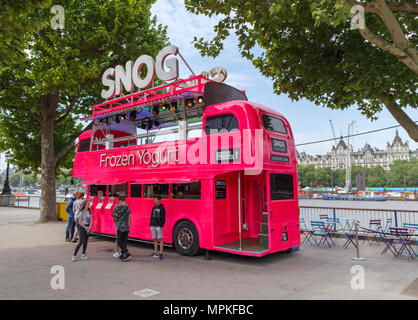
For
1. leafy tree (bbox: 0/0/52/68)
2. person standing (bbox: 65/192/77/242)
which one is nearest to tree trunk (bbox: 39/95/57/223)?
person standing (bbox: 65/192/77/242)

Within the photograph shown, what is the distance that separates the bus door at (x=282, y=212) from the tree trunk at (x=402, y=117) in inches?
129

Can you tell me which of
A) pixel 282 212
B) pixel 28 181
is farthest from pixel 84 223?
pixel 28 181

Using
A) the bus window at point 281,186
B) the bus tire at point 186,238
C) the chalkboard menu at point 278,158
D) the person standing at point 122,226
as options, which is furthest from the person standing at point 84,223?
the chalkboard menu at point 278,158

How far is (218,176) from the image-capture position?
920cm

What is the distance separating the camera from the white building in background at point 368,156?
150875 mm

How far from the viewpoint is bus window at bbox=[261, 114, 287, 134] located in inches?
347

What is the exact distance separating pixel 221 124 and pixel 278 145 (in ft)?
5.97

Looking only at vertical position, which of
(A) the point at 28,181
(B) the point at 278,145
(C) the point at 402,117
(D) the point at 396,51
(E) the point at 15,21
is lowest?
(B) the point at 278,145

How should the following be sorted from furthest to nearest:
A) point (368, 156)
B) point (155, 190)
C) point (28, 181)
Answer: point (368, 156) → point (28, 181) → point (155, 190)

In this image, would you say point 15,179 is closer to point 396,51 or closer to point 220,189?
point 220,189

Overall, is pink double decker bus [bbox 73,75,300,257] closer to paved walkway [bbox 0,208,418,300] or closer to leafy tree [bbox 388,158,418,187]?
paved walkway [bbox 0,208,418,300]

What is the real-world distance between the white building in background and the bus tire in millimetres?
163347

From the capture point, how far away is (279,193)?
894 cm

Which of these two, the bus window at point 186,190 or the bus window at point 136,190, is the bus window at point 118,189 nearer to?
the bus window at point 136,190
